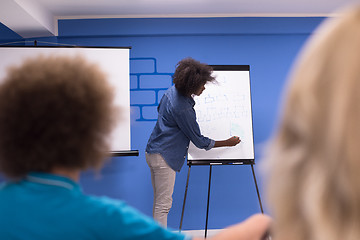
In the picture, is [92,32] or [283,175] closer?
[283,175]

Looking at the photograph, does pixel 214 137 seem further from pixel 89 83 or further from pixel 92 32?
pixel 89 83

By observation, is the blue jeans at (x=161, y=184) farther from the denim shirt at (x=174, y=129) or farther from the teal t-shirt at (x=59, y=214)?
the teal t-shirt at (x=59, y=214)

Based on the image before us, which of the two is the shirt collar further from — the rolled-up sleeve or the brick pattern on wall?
the brick pattern on wall

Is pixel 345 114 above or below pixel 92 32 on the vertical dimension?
below

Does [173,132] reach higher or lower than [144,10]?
lower

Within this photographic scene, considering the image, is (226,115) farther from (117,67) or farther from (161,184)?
(117,67)

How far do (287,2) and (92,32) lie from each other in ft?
6.40

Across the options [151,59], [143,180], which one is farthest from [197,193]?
[151,59]

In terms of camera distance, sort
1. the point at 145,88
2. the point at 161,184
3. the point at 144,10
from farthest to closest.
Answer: the point at 145,88
the point at 144,10
the point at 161,184

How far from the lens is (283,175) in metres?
0.40

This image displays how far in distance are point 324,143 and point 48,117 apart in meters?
0.53

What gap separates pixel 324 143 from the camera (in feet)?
1.19

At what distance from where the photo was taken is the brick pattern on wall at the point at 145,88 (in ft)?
12.9

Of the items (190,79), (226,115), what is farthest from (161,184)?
(226,115)
